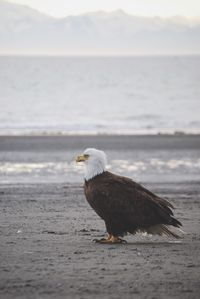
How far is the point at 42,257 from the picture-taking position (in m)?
7.98

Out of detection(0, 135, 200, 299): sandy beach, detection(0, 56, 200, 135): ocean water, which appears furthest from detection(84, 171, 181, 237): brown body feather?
detection(0, 56, 200, 135): ocean water

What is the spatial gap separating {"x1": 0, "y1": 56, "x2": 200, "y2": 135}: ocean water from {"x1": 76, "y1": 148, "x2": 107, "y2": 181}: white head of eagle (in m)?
23.7

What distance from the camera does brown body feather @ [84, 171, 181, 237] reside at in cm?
A: 902

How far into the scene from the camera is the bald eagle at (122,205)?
9016 millimetres

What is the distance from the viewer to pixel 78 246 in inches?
343

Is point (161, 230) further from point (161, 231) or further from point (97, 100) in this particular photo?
point (97, 100)

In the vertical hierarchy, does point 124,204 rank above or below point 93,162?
below

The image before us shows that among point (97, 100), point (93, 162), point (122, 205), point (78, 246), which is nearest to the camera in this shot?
point (78, 246)

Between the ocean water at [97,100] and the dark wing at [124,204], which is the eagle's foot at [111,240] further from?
the ocean water at [97,100]

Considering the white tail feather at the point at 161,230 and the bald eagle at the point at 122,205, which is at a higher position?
the bald eagle at the point at 122,205

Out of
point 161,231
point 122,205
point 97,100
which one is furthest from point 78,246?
point 97,100

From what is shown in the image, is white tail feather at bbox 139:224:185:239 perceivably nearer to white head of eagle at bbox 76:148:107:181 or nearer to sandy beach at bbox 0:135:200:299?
sandy beach at bbox 0:135:200:299

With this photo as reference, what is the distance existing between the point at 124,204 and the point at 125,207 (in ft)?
0.10

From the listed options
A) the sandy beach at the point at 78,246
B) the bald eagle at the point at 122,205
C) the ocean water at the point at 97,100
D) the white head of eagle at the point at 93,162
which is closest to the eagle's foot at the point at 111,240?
the bald eagle at the point at 122,205
